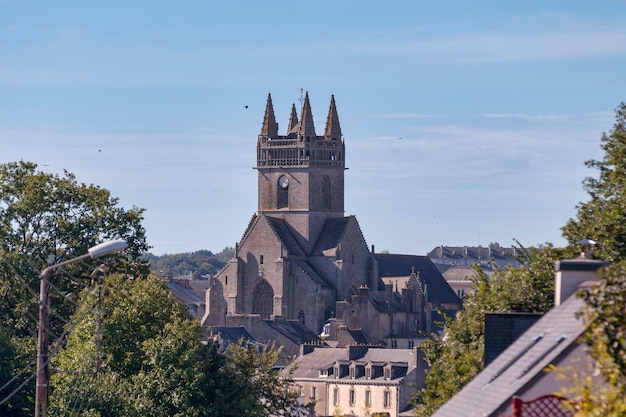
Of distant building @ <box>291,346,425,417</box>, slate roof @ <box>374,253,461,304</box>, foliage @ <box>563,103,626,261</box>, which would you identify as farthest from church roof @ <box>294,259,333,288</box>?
foliage @ <box>563,103,626,261</box>

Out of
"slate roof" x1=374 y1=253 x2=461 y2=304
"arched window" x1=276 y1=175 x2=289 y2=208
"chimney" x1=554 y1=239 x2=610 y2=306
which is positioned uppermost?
"arched window" x1=276 y1=175 x2=289 y2=208

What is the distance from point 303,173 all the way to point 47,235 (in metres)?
102

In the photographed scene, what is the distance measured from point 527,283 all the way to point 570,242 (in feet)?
9.01

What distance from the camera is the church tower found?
167500 millimetres

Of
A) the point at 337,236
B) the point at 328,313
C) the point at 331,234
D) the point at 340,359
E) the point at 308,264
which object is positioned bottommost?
the point at 340,359

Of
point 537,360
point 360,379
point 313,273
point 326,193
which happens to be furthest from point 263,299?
point 537,360

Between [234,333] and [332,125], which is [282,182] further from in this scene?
[234,333]

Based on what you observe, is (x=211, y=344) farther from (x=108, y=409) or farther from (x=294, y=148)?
(x=294, y=148)

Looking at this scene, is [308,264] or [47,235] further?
[308,264]

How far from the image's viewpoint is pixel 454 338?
121ft

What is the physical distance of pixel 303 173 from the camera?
168375mm

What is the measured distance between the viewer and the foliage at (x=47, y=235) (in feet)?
203

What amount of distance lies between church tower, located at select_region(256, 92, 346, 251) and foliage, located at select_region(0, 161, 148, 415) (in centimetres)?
9663

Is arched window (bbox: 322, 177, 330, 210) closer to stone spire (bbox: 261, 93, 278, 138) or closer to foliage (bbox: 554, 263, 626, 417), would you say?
stone spire (bbox: 261, 93, 278, 138)
